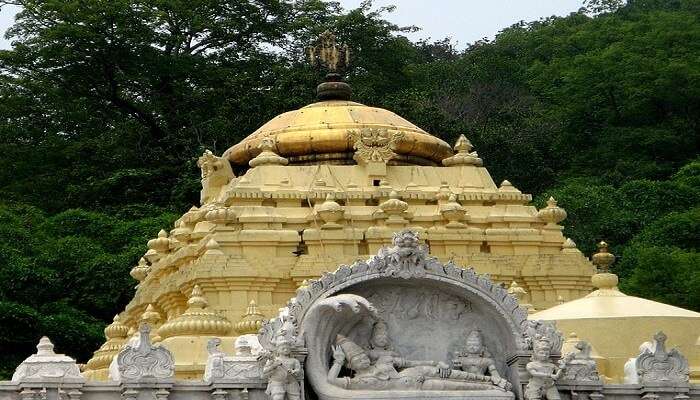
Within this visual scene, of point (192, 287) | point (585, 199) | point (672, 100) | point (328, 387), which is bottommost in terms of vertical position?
point (328, 387)

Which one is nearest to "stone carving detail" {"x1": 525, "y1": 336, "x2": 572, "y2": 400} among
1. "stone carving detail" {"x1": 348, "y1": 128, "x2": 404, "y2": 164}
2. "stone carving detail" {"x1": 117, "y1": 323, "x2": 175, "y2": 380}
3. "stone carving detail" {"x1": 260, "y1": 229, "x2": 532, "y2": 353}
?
"stone carving detail" {"x1": 260, "y1": 229, "x2": 532, "y2": 353}

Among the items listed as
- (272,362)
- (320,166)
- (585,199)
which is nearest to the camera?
(272,362)

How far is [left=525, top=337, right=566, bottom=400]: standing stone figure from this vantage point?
2458 cm

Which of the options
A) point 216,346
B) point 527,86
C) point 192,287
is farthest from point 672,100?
point 216,346

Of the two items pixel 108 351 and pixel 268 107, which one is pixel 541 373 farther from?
pixel 268 107

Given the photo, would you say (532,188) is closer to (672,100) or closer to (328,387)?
(672,100)

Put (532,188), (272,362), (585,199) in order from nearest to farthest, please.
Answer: (272,362) < (585,199) < (532,188)

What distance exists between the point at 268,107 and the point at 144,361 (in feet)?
88.5

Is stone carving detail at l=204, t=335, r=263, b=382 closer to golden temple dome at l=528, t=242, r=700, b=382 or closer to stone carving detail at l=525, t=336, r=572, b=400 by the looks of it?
stone carving detail at l=525, t=336, r=572, b=400

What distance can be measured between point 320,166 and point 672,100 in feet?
76.7

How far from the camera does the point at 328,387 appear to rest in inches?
958

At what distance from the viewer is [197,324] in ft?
96.3

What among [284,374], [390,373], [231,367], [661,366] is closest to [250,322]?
[231,367]

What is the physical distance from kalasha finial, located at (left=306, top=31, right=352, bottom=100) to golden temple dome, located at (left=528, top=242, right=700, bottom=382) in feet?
27.8
